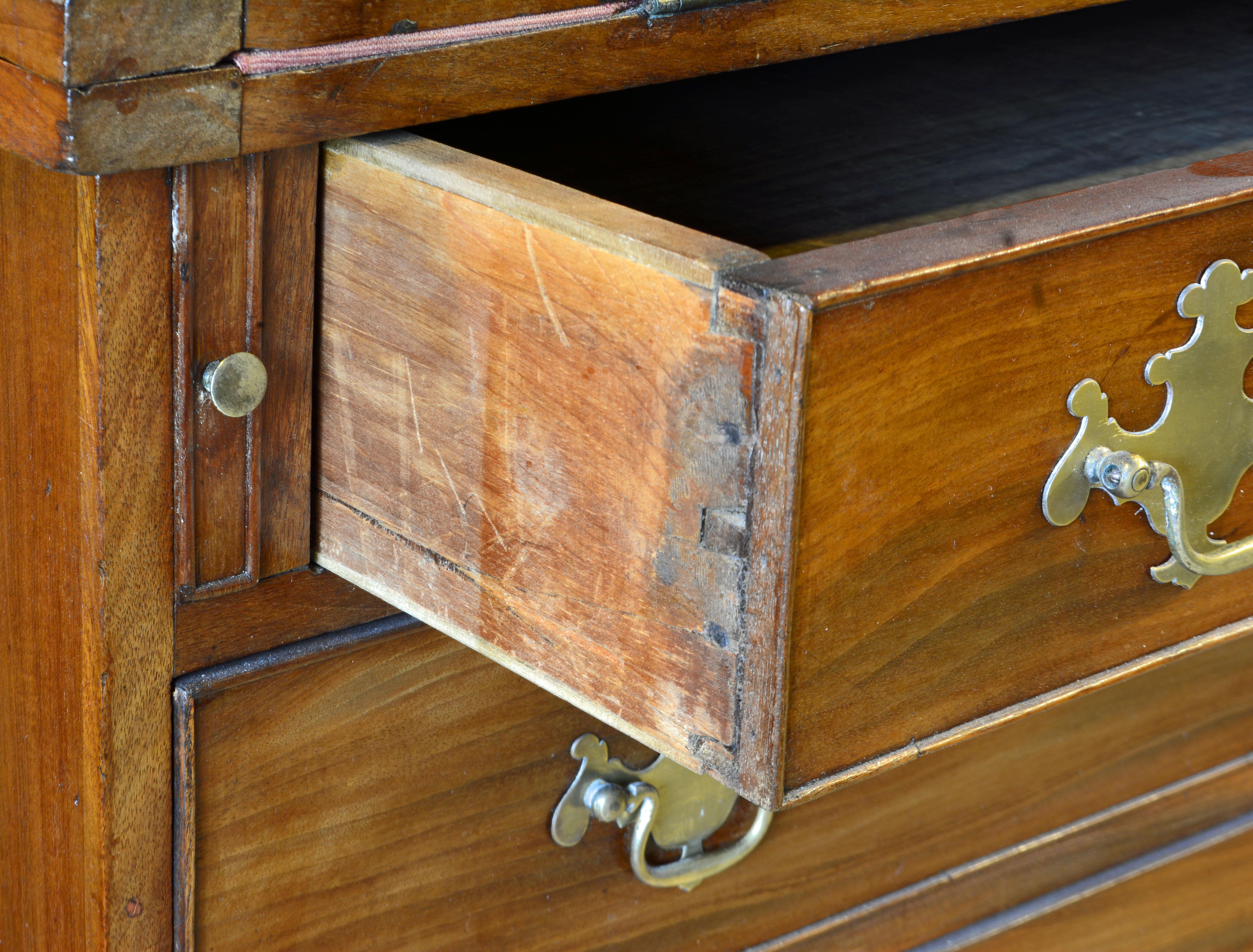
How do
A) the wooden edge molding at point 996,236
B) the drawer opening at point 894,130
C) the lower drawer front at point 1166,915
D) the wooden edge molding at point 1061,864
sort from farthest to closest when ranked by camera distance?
the lower drawer front at point 1166,915 → the wooden edge molding at point 1061,864 → the drawer opening at point 894,130 → the wooden edge molding at point 996,236

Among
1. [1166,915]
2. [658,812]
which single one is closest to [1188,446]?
[658,812]

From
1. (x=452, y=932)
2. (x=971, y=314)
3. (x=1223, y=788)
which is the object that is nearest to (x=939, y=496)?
(x=971, y=314)

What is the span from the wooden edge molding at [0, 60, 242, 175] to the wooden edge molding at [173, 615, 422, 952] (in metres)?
0.20

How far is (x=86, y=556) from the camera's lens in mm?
501

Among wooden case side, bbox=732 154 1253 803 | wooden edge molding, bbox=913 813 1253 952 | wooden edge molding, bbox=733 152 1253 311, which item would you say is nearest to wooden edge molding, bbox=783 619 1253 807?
wooden case side, bbox=732 154 1253 803

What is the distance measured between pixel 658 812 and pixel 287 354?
0.30 m

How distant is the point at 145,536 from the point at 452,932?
9.8 inches

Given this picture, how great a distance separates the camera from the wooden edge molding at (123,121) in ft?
1.32

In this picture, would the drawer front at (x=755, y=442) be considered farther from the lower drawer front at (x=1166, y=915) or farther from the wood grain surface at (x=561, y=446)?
the lower drawer front at (x=1166, y=915)

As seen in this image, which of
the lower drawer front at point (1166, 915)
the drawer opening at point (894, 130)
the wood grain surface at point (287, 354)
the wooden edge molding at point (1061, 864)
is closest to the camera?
the wood grain surface at point (287, 354)

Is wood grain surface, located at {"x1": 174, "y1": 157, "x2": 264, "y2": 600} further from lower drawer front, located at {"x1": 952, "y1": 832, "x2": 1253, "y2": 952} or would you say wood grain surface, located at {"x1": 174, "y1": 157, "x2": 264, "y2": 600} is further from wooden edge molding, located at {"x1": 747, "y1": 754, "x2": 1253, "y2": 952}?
lower drawer front, located at {"x1": 952, "y1": 832, "x2": 1253, "y2": 952}

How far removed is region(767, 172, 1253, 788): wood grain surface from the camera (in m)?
0.39

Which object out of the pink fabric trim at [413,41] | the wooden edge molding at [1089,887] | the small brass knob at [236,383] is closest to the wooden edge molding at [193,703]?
the small brass knob at [236,383]

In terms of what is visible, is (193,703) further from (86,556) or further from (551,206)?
(551,206)
